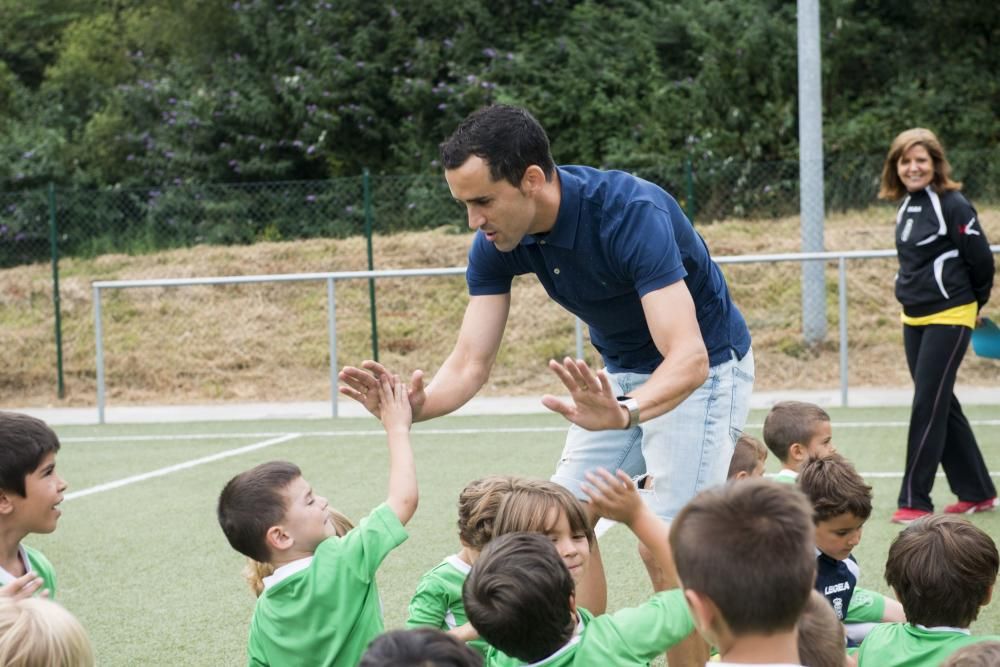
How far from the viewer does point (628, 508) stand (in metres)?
3.04

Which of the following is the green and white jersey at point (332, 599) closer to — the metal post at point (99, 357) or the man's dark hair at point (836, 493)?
the man's dark hair at point (836, 493)

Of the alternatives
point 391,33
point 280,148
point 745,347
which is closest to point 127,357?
point 280,148

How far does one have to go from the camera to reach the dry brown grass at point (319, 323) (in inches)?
601

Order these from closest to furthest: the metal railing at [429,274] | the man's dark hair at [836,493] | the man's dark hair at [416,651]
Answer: the man's dark hair at [416,651]
the man's dark hair at [836,493]
the metal railing at [429,274]

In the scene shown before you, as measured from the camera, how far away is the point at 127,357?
53.3 ft

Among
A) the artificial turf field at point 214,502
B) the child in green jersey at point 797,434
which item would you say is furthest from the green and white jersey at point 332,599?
the child in green jersey at point 797,434

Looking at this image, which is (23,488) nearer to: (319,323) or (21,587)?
(21,587)

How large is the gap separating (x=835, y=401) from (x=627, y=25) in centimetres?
1153

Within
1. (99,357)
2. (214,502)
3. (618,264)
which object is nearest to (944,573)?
(618,264)

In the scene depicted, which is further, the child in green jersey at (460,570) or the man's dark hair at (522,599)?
the child in green jersey at (460,570)

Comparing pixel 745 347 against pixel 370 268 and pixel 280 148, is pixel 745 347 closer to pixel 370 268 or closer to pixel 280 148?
pixel 370 268

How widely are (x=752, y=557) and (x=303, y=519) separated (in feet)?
5.07

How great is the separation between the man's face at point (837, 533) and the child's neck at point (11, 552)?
2499 millimetres

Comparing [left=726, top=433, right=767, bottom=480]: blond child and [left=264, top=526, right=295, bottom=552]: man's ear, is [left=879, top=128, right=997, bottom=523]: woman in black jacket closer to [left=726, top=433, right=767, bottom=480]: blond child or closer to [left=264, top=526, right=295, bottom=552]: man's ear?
[left=726, top=433, right=767, bottom=480]: blond child
